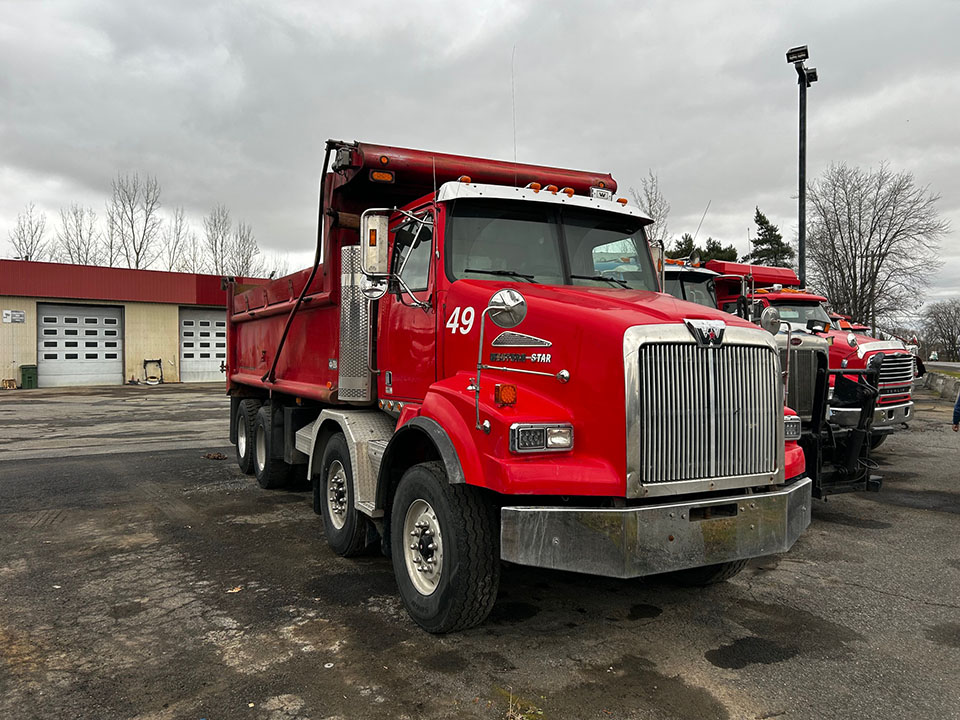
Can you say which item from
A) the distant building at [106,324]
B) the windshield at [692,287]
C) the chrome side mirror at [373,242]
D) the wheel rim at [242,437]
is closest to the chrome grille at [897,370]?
the windshield at [692,287]

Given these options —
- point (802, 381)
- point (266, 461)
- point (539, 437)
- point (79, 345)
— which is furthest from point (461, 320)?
point (79, 345)

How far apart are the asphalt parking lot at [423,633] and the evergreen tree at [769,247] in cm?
3831

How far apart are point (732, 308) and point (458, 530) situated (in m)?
8.36


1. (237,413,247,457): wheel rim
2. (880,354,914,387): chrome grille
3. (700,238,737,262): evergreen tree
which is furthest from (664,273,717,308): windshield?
(700,238,737,262): evergreen tree

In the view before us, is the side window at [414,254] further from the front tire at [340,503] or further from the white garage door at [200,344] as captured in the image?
the white garage door at [200,344]

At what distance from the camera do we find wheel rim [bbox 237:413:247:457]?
9.40 meters

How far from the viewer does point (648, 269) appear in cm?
534

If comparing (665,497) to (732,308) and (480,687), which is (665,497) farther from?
(732,308)

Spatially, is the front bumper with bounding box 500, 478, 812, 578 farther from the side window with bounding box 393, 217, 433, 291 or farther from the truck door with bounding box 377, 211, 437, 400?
the side window with bounding box 393, 217, 433, 291

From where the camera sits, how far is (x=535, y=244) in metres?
4.85

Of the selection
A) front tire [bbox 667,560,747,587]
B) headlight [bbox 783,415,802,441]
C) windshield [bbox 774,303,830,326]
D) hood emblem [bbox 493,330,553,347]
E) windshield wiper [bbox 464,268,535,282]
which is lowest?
front tire [bbox 667,560,747,587]

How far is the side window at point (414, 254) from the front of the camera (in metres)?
4.88

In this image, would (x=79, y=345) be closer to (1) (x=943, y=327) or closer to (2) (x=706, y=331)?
(2) (x=706, y=331)

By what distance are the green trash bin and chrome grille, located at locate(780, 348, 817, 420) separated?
28.8 metres
